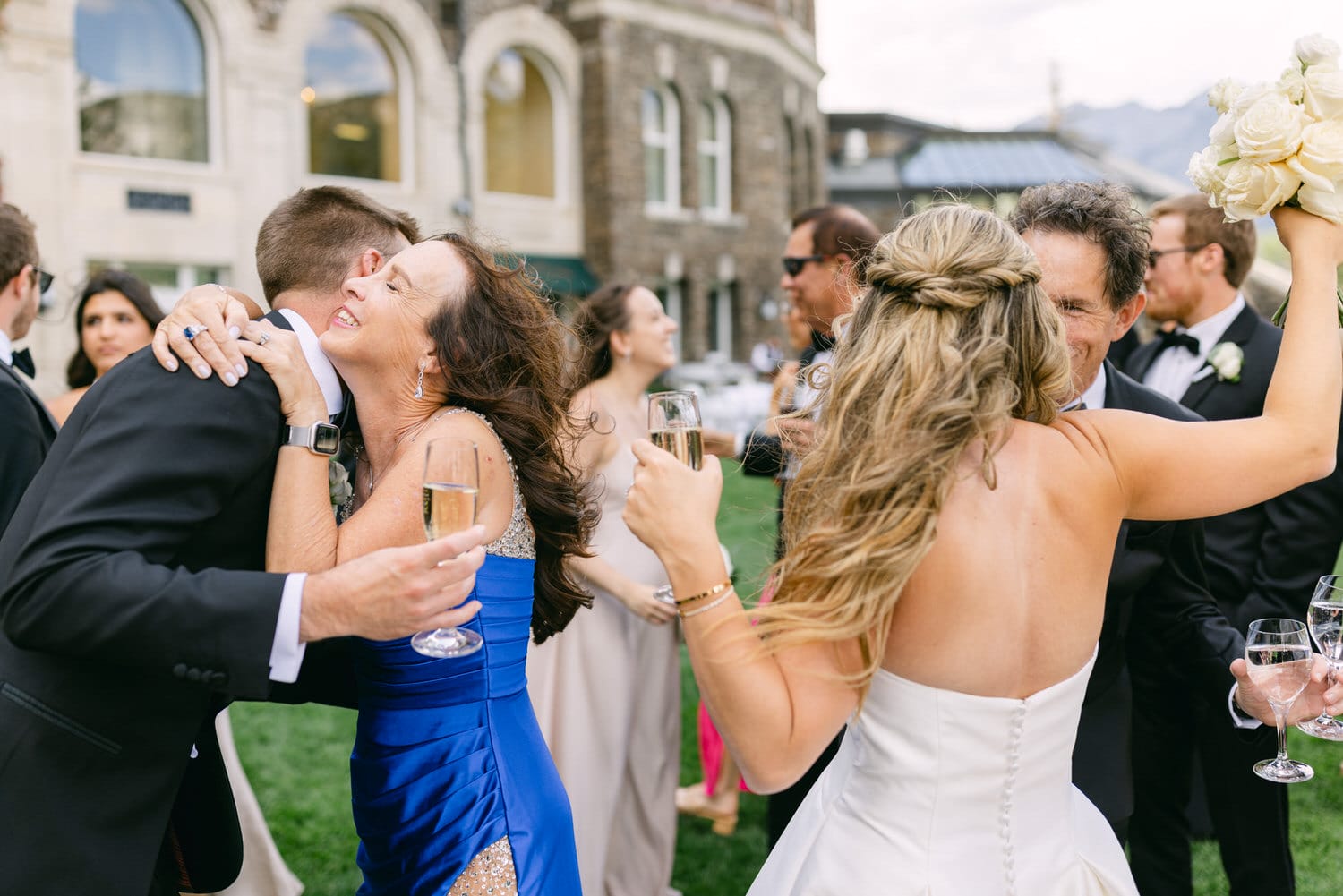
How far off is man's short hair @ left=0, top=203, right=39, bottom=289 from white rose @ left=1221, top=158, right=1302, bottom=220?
10.8 ft

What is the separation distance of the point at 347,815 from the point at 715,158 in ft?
66.9

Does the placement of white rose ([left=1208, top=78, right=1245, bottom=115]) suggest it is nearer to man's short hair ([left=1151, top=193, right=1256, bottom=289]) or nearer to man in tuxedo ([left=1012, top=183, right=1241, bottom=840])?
man in tuxedo ([left=1012, top=183, right=1241, bottom=840])

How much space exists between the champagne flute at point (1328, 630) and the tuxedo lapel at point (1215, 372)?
1799 millimetres

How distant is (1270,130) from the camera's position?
6.06ft

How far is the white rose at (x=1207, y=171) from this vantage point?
199 cm

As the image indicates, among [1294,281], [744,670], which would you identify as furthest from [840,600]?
[1294,281]

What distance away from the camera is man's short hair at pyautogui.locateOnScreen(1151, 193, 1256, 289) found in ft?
14.2

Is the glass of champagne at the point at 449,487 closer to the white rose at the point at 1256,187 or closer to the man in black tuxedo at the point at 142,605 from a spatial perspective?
the man in black tuxedo at the point at 142,605

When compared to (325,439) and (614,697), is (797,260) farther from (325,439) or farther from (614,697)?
(325,439)

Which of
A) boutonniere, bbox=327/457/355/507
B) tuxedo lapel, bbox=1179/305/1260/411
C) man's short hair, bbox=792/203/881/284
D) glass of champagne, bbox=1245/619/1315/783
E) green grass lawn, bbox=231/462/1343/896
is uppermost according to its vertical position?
man's short hair, bbox=792/203/881/284

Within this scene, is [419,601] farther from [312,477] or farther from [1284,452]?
[1284,452]

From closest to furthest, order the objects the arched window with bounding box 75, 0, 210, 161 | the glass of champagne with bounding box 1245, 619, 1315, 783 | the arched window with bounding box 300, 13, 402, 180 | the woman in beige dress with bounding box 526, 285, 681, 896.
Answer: the glass of champagne with bounding box 1245, 619, 1315, 783, the woman in beige dress with bounding box 526, 285, 681, 896, the arched window with bounding box 75, 0, 210, 161, the arched window with bounding box 300, 13, 402, 180

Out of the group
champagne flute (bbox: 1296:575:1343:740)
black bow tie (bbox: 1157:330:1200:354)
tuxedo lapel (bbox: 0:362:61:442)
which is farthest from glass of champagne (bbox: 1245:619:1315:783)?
tuxedo lapel (bbox: 0:362:61:442)

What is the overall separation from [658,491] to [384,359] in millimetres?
914
